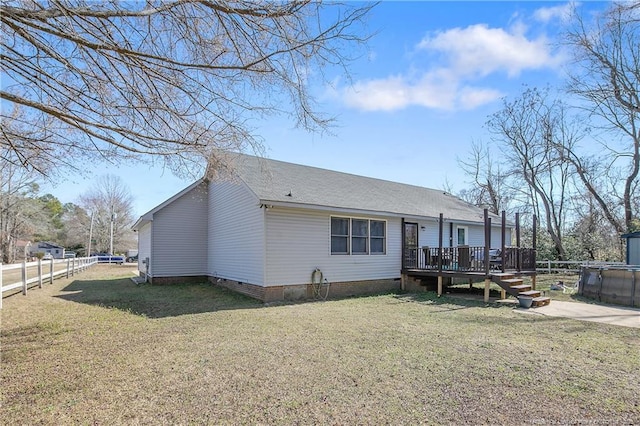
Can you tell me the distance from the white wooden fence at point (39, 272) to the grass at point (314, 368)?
3.22m

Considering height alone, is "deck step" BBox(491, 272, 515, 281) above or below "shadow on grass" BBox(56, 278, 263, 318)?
above

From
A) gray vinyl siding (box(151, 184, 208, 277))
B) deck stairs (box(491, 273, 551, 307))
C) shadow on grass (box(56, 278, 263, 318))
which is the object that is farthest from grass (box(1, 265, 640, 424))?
gray vinyl siding (box(151, 184, 208, 277))

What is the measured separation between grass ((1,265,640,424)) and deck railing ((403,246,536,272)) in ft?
9.94

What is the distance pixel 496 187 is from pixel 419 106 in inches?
750

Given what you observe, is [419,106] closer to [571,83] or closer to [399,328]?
[399,328]

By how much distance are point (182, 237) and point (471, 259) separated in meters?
11.0

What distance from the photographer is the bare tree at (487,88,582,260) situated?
22.9m

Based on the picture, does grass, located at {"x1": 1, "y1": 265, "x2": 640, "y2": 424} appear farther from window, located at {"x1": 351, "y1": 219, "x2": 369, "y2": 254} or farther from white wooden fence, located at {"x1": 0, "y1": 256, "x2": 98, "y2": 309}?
window, located at {"x1": 351, "y1": 219, "x2": 369, "y2": 254}

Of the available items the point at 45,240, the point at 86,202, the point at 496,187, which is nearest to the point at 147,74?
the point at 496,187

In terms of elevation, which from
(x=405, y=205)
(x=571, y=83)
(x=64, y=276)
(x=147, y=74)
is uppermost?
(x=571, y=83)

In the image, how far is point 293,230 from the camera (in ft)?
34.1

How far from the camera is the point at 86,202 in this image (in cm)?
4406

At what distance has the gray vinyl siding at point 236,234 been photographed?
10352 millimetres

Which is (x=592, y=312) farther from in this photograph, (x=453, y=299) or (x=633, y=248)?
(x=633, y=248)
